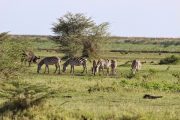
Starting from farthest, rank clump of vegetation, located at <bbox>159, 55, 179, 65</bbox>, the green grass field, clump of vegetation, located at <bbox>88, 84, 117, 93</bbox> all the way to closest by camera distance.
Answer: clump of vegetation, located at <bbox>159, 55, 179, 65</bbox>
clump of vegetation, located at <bbox>88, 84, 117, 93</bbox>
the green grass field

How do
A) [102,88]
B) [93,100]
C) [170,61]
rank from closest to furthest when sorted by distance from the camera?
[93,100] → [102,88] → [170,61]

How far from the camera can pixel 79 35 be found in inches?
2489

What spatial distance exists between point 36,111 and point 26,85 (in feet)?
35.5

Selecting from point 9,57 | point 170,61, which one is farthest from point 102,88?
point 170,61

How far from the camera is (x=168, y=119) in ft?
64.9

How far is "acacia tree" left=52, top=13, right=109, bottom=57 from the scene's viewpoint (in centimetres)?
6034

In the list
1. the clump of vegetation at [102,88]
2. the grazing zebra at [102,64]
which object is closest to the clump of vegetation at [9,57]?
the clump of vegetation at [102,88]

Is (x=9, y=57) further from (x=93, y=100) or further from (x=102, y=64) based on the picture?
(x=102, y=64)

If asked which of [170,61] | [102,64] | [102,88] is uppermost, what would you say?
[102,88]

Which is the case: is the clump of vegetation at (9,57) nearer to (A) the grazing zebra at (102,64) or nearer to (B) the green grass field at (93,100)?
(B) the green grass field at (93,100)

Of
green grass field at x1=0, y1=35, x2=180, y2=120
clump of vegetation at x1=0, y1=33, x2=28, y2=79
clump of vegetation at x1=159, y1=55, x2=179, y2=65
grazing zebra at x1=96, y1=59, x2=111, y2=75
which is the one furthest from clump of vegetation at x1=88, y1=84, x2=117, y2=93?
clump of vegetation at x1=159, y1=55, x2=179, y2=65

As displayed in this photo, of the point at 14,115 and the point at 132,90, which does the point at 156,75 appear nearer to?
the point at 132,90

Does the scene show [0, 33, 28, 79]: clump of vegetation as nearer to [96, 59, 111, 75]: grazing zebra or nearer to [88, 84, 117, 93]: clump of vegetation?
[88, 84, 117, 93]: clump of vegetation

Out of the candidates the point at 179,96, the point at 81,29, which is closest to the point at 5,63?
the point at 179,96
